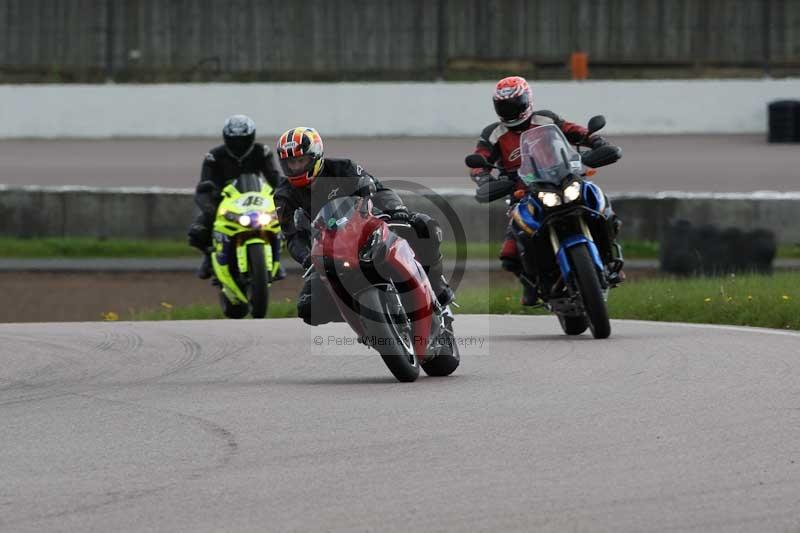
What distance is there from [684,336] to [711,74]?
21.3m

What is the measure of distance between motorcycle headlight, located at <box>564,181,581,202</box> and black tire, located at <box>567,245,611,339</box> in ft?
1.14

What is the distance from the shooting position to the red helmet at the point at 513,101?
1204 cm

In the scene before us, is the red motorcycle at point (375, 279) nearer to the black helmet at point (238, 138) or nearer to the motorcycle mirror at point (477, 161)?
the motorcycle mirror at point (477, 161)

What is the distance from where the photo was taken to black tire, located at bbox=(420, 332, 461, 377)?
9273 mm

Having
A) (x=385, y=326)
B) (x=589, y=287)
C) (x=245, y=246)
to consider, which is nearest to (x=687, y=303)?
(x=589, y=287)

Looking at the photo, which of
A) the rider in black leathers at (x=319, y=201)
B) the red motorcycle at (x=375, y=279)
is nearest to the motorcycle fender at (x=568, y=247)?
the rider in black leathers at (x=319, y=201)

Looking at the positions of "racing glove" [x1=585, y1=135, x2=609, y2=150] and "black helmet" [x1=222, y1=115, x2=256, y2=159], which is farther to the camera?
"black helmet" [x1=222, y1=115, x2=256, y2=159]

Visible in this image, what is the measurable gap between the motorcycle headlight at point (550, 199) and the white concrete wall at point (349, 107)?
1888 cm

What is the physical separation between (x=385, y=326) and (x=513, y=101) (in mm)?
3977

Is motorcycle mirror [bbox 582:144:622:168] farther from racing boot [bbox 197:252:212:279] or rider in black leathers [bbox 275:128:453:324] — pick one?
racing boot [bbox 197:252:212:279]

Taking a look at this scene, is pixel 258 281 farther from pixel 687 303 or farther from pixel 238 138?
pixel 687 303

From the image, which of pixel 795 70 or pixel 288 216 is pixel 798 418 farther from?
pixel 795 70

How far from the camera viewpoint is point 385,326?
8.47m

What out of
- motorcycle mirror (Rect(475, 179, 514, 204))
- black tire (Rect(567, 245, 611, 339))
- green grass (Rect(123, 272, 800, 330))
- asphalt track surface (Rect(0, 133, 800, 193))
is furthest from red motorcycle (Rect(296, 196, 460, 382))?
asphalt track surface (Rect(0, 133, 800, 193))
